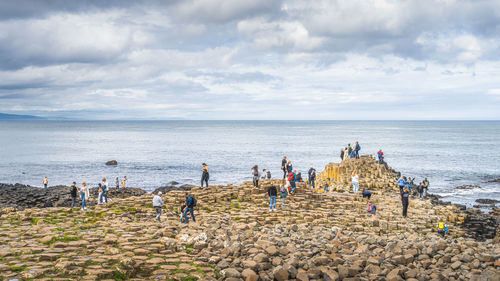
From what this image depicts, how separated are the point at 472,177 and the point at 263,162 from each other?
Result: 1579 inches

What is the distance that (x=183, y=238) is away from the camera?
15.8m

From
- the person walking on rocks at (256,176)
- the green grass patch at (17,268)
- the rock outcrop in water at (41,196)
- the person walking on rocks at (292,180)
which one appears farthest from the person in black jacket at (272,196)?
the rock outcrop in water at (41,196)

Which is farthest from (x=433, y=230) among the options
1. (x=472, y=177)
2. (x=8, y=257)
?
(x=472, y=177)

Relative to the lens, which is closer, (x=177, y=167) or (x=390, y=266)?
(x=390, y=266)

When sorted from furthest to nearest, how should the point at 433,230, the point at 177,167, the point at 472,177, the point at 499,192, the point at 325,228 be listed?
the point at 177,167, the point at 472,177, the point at 499,192, the point at 433,230, the point at 325,228

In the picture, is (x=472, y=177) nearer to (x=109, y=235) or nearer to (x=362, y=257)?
(x=362, y=257)

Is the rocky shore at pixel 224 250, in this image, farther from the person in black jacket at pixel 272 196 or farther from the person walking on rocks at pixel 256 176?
the person walking on rocks at pixel 256 176

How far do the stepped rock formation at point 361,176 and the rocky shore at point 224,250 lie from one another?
1629 cm

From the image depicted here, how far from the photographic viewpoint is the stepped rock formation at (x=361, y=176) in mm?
40594

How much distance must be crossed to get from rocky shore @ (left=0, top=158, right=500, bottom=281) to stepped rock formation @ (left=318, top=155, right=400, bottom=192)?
53.4ft

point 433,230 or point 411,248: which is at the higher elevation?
point 411,248

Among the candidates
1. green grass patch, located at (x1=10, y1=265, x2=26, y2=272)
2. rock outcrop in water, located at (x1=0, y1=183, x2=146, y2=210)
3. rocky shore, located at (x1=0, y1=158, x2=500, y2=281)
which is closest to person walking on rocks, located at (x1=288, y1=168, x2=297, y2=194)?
rocky shore, located at (x1=0, y1=158, x2=500, y2=281)

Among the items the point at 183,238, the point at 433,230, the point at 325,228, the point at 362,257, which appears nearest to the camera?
the point at 362,257

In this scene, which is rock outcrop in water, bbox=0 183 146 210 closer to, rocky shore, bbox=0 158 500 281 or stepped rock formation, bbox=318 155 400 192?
rocky shore, bbox=0 158 500 281
